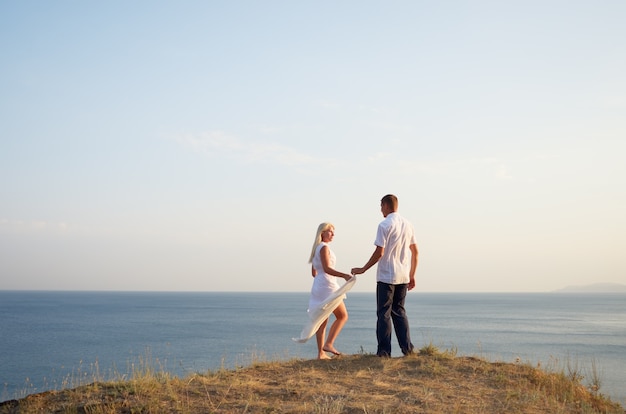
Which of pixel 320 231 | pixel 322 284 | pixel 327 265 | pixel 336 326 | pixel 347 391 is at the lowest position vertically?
pixel 347 391

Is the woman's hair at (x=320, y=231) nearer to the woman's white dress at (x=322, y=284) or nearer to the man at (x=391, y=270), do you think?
the woman's white dress at (x=322, y=284)

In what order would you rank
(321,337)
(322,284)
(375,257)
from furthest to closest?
1. (321,337)
2. (322,284)
3. (375,257)

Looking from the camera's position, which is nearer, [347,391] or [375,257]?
[347,391]

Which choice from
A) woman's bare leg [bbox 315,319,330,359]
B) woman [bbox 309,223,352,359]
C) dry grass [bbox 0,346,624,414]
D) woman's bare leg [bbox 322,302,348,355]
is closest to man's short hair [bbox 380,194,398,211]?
woman [bbox 309,223,352,359]

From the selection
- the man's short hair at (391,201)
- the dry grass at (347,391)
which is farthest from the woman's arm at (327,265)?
the dry grass at (347,391)

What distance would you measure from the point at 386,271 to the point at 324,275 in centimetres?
106

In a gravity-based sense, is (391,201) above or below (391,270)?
above

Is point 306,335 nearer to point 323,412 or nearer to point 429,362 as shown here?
point 429,362

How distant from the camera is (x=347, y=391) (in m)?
7.18

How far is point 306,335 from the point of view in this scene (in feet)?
31.2

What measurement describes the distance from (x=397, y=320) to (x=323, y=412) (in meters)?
3.58

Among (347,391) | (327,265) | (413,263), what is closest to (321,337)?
(327,265)

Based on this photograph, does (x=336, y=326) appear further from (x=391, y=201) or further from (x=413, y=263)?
(x=391, y=201)

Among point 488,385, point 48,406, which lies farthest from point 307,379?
point 48,406
